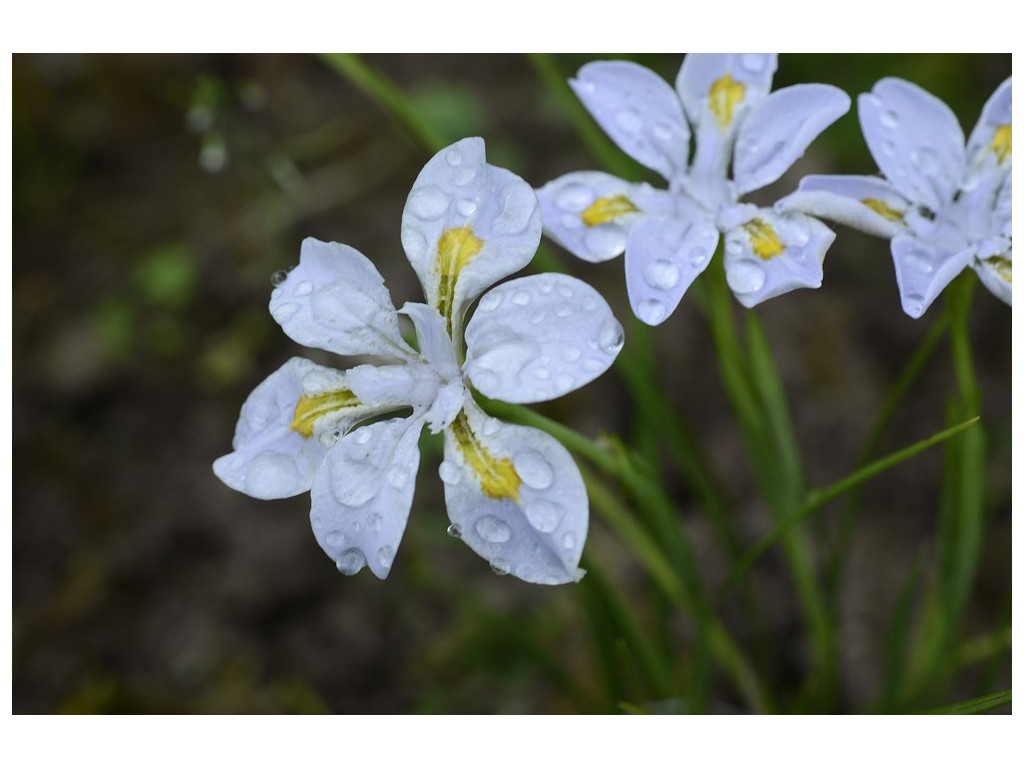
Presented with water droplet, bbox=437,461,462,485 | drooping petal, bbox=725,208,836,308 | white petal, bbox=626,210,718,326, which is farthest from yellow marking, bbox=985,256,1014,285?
water droplet, bbox=437,461,462,485

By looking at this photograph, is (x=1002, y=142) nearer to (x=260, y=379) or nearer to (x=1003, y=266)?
(x=1003, y=266)

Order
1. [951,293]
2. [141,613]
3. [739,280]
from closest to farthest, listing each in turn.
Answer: [739,280] → [951,293] → [141,613]

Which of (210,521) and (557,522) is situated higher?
(557,522)

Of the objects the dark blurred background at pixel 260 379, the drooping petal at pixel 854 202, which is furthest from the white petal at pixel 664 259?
the dark blurred background at pixel 260 379

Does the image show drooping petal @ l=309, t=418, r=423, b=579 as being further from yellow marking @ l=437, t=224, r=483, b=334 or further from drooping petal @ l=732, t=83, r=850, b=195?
drooping petal @ l=732, t=83, r=850, b=195

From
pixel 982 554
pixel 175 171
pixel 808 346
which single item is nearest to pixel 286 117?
pixel 175 171

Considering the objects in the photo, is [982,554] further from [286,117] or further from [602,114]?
[286,117]
